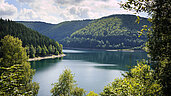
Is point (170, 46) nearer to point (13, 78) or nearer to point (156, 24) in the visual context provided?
→ point (156, 24)

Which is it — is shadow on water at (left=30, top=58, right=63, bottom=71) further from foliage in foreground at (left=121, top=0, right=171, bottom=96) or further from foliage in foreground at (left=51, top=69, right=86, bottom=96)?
foliage in foreground at (left=121, top=0, right=171, bottom=96)

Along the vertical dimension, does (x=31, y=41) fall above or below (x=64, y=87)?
above

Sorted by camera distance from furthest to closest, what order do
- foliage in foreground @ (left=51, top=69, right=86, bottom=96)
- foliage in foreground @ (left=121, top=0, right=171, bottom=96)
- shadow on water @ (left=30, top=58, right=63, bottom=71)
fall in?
1. shadow on water @ (left=30, top=58, right=63, bottom=71)
2. foliage in foreground @ (left=51, top=69, right=86, bottom=96)
3. foliage in foreground @ (left=121, top=0, right=171, bottom=96)

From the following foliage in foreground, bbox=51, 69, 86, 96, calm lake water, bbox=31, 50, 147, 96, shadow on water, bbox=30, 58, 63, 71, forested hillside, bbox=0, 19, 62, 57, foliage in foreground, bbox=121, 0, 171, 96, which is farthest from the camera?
forested hillside, bbox=0, 19, 62, 57

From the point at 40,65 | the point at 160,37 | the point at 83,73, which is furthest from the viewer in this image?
the point at 40,65

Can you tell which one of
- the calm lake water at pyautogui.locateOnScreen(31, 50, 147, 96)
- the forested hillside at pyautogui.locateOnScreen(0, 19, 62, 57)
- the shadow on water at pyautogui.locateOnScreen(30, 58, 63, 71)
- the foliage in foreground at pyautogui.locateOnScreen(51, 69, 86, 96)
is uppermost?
the forested hillside at pyautogui.locateOnScreen(0, 19, 62, 57)

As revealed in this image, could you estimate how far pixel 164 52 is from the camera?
8.53m

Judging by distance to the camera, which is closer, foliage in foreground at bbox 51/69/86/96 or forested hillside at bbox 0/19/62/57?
foliage in foreground at bbox 51/69/86/96

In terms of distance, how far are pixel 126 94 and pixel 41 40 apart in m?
147

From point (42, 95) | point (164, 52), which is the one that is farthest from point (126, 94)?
point (42, 95)

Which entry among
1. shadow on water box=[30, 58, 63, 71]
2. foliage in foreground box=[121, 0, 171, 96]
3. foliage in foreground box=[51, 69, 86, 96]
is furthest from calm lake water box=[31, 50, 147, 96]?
foliage in foreground box=[121, 0, 171, 96]

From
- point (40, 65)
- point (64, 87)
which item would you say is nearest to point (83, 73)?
point (40, 65)

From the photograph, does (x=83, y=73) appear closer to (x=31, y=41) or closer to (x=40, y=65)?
(x=40, y=65)

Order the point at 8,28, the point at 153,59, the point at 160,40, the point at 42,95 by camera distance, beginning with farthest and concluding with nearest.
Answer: the point at 8,28 → the point at 42,95 → the point at 153,59 → the point at 160,40
